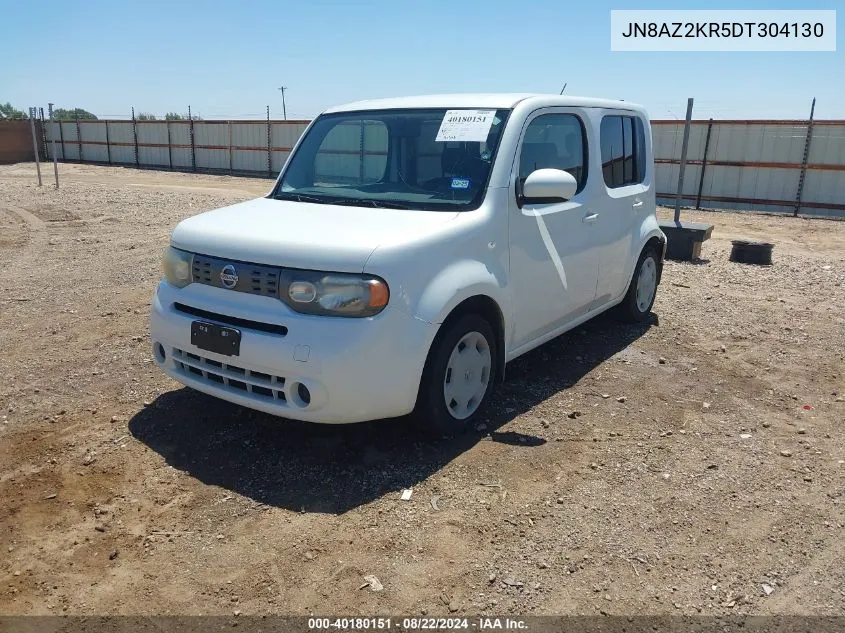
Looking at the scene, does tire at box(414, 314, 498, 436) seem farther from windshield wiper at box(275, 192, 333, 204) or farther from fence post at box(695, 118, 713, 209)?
fence post at box(695, 118, 713, 209)

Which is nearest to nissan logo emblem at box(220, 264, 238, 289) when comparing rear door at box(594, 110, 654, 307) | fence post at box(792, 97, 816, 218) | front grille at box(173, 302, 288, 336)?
front grille at box(173, 302, 288, 336)

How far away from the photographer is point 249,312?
368 cm

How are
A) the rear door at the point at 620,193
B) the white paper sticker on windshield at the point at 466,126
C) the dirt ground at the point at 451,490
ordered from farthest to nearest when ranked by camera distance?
the rear door at the point at 620,193 < the white paper sticker on windshield at the point at 466,126 < the dirt ground at the point at 451,490

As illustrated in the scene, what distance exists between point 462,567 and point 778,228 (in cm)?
1420

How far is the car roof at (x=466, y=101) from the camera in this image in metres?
4.57

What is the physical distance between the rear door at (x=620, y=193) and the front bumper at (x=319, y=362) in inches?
93.7

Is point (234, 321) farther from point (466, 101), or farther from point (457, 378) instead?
point (466, 101)

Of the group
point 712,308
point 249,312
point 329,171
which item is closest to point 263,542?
point 249,312

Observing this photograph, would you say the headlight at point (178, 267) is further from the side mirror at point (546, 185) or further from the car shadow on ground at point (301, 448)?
the side mirror at point (546, 185)

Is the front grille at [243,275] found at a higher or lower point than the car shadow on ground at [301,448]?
higher

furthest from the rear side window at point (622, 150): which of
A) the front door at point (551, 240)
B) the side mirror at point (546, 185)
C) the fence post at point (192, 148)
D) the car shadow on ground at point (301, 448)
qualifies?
the fence post at point (192, 148)

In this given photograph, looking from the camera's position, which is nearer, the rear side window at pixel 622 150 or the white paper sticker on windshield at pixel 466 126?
the white paper sticker on windshield at pixel 466 126

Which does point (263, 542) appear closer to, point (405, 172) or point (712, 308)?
point (405, 172)

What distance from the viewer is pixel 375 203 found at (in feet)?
14.2
